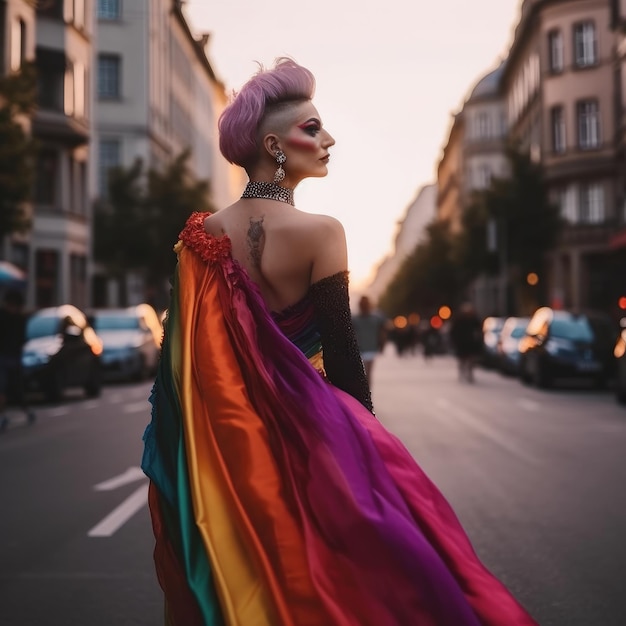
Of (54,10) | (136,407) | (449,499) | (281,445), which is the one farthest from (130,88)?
(281,445)

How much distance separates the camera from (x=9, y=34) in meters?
35.1

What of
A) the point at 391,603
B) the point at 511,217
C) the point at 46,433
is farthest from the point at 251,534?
the point at 511,217

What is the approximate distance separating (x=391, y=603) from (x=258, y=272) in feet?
3.28

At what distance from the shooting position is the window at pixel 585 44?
53.7m

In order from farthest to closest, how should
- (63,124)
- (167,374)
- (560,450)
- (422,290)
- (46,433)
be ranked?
(422,290)
(63,124)
(46,433)
(560,450)
(167,374)

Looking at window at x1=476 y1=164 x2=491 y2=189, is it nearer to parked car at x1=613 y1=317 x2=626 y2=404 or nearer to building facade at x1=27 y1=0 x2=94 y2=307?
building facade at x1=27 y1=0 x2=94 y2=307

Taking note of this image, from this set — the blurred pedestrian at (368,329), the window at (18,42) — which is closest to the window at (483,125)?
the window at (18,42)

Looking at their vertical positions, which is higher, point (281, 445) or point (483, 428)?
point (281, 445)

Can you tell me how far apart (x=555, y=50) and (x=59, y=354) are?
3986cm

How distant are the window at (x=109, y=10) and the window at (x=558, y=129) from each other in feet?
64.7

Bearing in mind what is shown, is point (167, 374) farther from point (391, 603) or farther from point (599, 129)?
point (599, 129)

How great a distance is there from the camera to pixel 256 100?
352cm

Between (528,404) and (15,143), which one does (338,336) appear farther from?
(15,143)

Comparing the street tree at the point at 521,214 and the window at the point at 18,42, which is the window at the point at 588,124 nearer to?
the street tree at the point at 521,214
